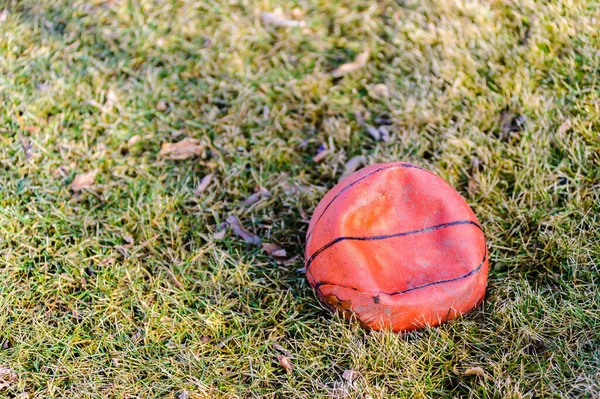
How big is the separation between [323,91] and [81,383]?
2.56m

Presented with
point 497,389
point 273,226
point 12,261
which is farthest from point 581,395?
point 12,261

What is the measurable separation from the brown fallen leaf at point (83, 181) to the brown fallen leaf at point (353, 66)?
75.6 inches

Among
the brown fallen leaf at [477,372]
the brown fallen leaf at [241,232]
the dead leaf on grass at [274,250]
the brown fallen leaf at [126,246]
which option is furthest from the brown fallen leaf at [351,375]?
the brown fallen leaf at [126,246]

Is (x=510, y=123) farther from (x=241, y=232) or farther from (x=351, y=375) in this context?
(x=351, y=375)

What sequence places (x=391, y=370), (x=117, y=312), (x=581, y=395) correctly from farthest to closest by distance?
(x=117, y=312) → (x=391, y=370) → (x=581, y=395)

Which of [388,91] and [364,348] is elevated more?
[388,91]

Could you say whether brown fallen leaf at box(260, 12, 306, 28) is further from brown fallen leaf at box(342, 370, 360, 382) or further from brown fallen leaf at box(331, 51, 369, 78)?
brown fallen leaf at box(342, 370, 360, 382)

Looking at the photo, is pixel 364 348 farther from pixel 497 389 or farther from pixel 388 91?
pixel 388 91

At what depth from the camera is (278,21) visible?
4.92 metres

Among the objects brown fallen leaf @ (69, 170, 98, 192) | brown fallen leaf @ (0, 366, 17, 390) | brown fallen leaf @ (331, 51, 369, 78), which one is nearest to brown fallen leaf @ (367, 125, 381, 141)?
brown fallen leaf @ (331, 51, 369, 78)

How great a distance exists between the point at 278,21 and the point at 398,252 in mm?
2689

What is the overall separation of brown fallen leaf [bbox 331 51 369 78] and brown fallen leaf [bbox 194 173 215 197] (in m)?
1.35

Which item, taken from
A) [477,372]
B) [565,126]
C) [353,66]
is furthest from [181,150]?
[565,126]

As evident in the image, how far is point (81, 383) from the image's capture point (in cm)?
299
